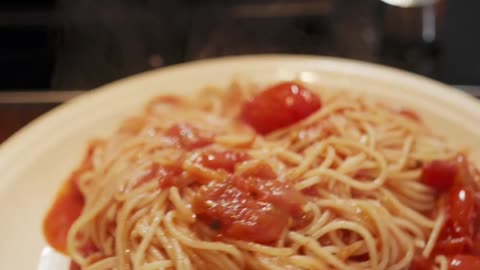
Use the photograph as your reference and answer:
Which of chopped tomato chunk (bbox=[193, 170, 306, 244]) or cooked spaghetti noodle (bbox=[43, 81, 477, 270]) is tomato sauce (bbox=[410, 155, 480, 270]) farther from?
chopped tomato chunk (bbox=[193, 170, 306, 244])

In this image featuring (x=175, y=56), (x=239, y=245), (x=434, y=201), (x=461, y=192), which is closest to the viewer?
(x=239, y=245)

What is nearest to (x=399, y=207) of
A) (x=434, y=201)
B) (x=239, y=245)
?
(x=434, y=201)

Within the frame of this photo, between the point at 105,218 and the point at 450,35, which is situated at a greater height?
the point at 450,35

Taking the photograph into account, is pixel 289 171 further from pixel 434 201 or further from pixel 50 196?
pixel 50 196

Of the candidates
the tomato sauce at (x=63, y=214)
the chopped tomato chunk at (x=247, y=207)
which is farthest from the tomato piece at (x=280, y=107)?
the tomato sauce at (x=63, y=214)

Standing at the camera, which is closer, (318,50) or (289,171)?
(289,171)

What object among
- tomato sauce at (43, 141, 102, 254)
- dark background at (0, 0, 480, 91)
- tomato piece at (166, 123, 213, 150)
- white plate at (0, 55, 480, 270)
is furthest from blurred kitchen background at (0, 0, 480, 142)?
tomato piece at (166, 123, 213, 150)

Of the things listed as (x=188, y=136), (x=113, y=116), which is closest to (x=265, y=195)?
(x=188, y=136)

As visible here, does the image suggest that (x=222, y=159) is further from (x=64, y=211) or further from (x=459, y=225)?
(x=459, y=225)
